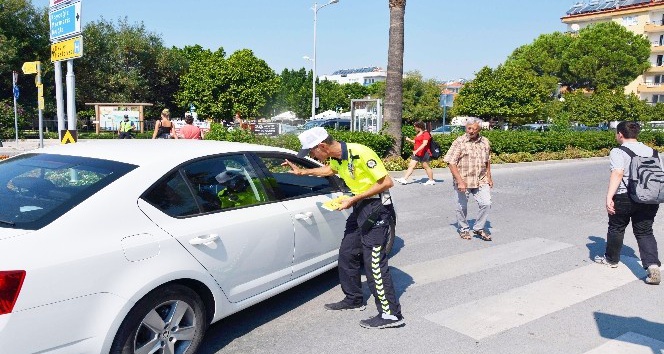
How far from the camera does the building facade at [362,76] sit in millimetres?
147438

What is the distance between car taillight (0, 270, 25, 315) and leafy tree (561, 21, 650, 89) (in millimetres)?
59965

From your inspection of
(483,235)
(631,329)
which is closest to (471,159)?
(483,235)

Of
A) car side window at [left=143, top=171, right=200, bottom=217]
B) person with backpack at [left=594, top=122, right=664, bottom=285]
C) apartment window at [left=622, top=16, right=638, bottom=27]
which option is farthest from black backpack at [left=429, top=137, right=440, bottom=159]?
apartment window at [left=622, top=16, right=638, bottom=27]

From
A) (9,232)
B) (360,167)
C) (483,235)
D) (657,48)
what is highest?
(657,48)

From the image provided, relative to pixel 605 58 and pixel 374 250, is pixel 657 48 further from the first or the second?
pixel 374 250

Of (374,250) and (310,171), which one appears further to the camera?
(310,171)

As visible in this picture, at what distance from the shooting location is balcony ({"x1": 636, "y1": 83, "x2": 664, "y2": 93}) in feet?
209

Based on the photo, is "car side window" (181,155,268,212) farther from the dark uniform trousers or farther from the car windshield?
the dark uniform trousers

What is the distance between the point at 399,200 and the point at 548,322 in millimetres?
6180

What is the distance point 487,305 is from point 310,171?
2.00 meters

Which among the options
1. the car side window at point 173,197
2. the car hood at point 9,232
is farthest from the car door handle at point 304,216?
the car hood at point 9,232

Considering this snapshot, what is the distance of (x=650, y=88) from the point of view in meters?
64.4

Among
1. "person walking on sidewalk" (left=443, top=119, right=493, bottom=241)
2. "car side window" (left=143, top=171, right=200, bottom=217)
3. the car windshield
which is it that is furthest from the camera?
"person walking on sidewalk" (left=443, top=119, right=493, bottom=241)

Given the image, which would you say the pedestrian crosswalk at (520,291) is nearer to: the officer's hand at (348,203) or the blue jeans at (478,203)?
the blue jeans at (478,203)
